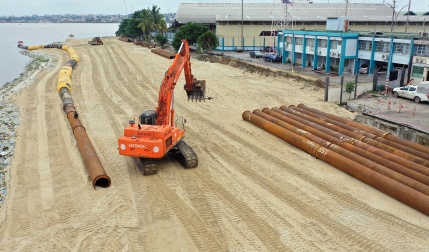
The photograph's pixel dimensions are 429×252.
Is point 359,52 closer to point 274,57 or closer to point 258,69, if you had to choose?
point 258,69

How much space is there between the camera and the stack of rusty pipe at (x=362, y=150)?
14250mm

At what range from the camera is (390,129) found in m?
22.6

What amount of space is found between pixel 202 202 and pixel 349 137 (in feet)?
31.3

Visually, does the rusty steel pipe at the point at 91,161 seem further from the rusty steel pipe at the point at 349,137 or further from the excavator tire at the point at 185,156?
the rusty steel pipe at the point at 349,137

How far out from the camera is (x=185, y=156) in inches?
666

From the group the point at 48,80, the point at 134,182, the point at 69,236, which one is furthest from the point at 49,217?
the point at 48,80

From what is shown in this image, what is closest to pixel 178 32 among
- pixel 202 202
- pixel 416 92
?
pixel 416 92

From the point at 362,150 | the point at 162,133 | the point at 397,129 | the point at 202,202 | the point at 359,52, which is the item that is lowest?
the point at 202,202

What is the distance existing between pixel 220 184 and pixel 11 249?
25.1 ft

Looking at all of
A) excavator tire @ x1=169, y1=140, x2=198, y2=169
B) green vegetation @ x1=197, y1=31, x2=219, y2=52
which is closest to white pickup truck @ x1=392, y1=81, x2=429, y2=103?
excavator tire @ x1=169, y1=140, x2=198, y2=169

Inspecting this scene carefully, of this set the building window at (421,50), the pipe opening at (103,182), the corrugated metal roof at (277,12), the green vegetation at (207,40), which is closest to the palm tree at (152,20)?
the corrugated metal roof at (277,12)

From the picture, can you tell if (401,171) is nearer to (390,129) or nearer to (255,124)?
(390,129)

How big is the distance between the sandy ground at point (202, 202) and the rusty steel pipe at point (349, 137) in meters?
2.14

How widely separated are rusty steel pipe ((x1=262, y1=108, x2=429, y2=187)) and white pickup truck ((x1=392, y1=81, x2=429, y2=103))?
10865 mm
